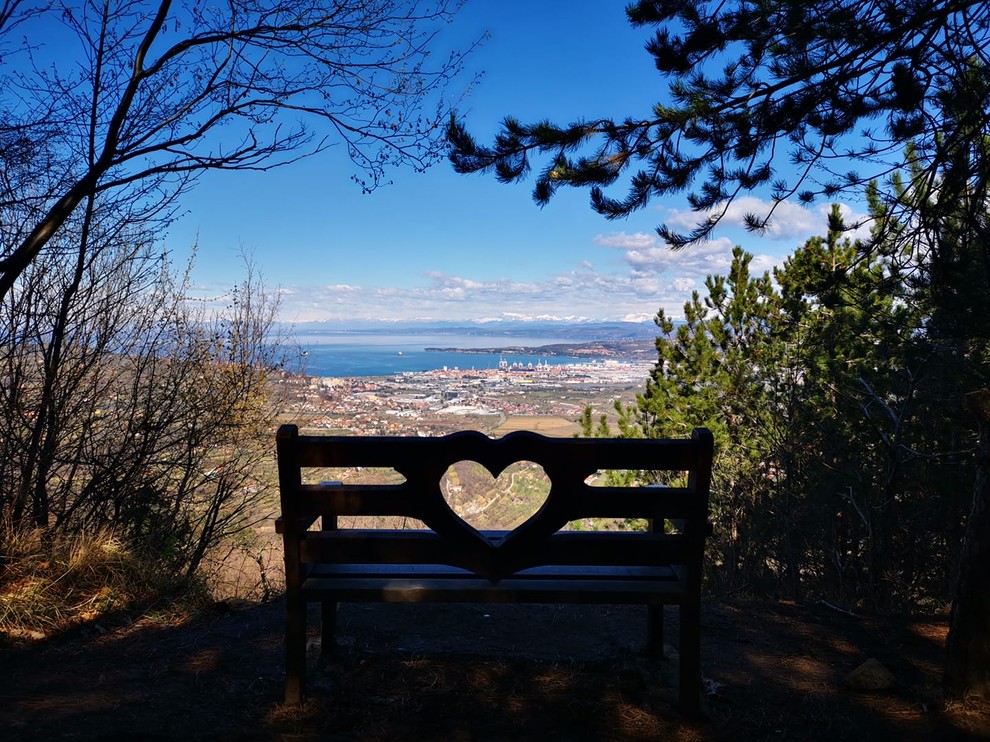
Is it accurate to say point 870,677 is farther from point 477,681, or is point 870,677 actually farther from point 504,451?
point 504,451

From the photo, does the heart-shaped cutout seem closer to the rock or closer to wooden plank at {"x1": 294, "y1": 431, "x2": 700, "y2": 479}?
the rock

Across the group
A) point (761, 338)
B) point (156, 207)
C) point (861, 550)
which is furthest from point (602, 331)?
point (156, 207)

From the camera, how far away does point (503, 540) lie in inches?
102

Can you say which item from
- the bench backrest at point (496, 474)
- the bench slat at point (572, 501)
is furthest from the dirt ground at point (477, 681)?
the bench slat at point (572, 501)

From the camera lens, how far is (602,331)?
35.7m

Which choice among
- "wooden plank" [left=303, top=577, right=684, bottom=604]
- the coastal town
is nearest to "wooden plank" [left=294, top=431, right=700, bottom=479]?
"wooden plank" [left=303, top=577, right=684, bottom=604]

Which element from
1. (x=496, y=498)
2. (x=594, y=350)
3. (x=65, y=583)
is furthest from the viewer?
(x=594, y=350)

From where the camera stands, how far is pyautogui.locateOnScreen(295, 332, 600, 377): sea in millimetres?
9756

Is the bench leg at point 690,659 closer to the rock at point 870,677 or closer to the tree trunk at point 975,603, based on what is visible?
the rock at point 870,677

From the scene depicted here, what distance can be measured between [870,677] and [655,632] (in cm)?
97

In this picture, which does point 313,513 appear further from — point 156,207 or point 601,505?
point 156,207

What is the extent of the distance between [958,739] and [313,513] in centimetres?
264

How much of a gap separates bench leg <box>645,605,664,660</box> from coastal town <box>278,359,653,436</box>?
17.7ft

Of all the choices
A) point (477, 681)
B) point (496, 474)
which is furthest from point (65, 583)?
point (496, 474)
